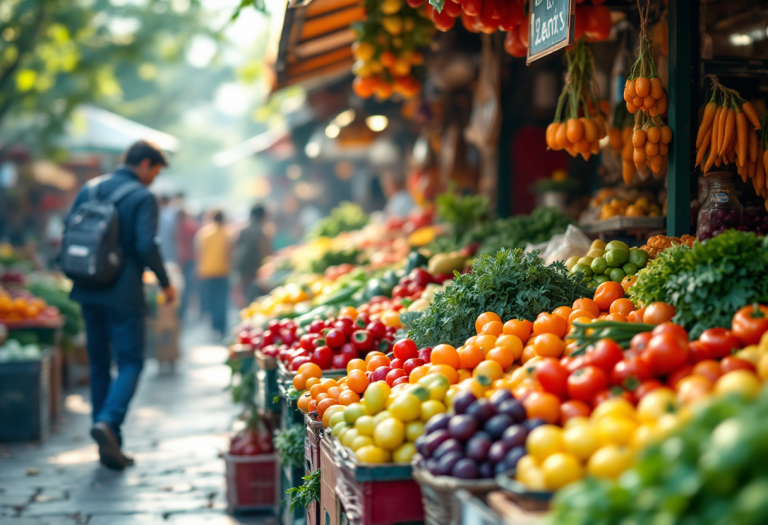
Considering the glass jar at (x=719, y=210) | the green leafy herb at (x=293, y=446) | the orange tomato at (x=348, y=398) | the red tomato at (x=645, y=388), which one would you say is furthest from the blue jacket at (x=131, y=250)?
the red tomato at (x=645, y=388)

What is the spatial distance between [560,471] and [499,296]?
180 centimetres

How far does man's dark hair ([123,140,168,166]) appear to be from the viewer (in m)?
6.10

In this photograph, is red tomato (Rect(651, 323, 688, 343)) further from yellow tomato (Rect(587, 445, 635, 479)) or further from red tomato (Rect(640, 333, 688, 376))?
yellow tomato (Rect(587, 445, 635, 479))

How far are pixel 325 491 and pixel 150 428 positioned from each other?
4530 mm

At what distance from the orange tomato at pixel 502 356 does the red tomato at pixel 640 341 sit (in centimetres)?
62

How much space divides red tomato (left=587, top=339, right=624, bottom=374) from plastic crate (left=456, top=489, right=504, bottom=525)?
69cm

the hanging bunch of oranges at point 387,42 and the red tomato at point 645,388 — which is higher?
the hanging bunch of oranges at point 387,42

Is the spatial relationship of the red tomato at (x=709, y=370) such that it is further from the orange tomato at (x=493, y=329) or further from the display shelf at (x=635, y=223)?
the display shelf at (x=635, y=223)

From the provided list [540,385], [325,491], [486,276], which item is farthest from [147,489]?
[540,385]

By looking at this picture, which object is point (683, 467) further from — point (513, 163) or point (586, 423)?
point (513, 163)

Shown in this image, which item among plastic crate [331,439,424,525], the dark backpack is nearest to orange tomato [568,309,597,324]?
plastic crate [331,439,424,525]

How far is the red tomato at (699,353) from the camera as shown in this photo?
102 inches

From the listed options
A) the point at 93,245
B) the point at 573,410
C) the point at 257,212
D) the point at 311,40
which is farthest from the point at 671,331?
the point at 257,212

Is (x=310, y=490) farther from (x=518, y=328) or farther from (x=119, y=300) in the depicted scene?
(x=119, y=300)
